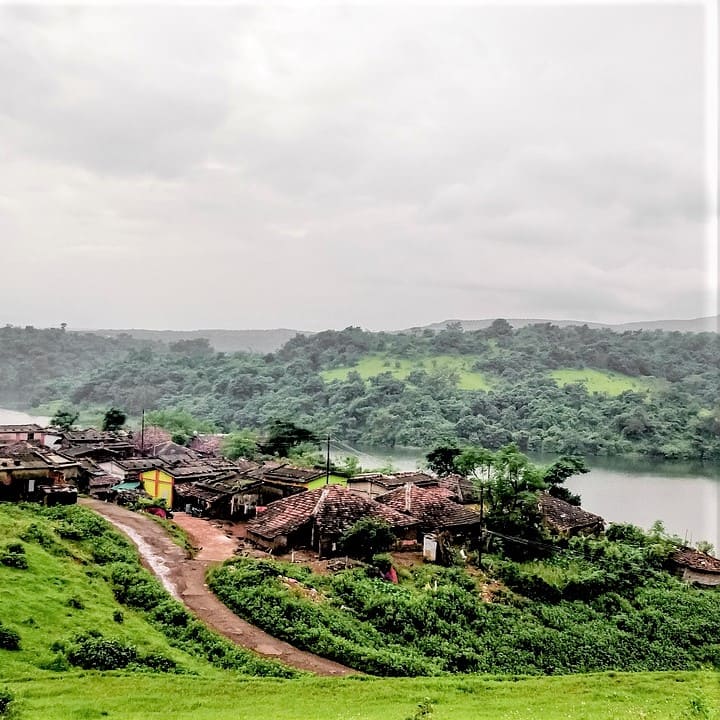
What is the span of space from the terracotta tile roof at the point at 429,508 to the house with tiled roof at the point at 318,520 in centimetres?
76

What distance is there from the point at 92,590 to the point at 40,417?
279 feet

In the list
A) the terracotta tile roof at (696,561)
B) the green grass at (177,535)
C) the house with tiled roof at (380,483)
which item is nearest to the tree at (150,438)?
the house with tiled roof at (380,483)

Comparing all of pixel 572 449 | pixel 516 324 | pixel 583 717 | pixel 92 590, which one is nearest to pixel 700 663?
pixel 583 717

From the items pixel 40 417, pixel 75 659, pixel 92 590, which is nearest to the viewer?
pixel 75 659

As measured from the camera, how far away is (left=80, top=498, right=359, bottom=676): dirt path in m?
12.8

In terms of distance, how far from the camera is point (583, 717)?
10.6 meters

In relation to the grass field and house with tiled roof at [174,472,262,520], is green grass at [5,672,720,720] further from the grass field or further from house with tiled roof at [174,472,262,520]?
the grass field

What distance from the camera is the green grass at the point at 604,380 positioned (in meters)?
84.1

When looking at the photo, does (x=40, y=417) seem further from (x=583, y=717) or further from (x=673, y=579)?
(x=583, y=717)

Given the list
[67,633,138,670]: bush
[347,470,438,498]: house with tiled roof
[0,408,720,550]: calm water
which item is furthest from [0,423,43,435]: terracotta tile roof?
[67,633,138,670]: bush

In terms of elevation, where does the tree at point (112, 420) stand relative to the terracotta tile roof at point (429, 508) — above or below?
above

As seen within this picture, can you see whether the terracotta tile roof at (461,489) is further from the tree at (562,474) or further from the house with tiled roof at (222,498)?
the house with tiled roof at (222,498)

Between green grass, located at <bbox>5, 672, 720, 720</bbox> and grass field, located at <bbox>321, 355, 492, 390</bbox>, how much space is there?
75.1m

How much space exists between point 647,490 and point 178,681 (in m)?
44.7
